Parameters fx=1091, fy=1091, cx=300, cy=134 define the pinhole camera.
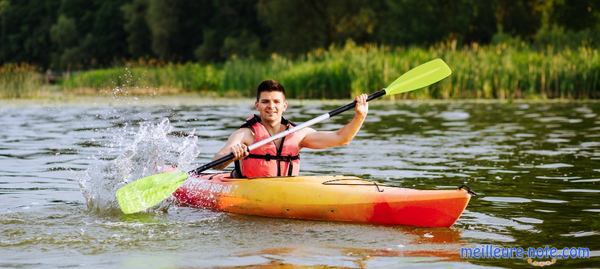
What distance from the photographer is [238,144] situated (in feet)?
24.1

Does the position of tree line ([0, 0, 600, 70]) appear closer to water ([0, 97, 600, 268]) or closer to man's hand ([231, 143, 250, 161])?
water ([0, 97, 600, 268])

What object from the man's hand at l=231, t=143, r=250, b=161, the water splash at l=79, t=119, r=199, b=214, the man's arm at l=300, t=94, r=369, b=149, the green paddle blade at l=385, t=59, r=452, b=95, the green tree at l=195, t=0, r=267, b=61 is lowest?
the water splash at l=79, t=119, r=199, b=214

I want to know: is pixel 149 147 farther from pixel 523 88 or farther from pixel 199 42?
pixel 199 42

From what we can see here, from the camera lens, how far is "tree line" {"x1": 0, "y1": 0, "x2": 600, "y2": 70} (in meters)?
41.7

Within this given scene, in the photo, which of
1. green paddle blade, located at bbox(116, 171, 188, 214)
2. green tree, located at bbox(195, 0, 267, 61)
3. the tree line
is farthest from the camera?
green tree, located at bbox(195, 0, 267, 61)

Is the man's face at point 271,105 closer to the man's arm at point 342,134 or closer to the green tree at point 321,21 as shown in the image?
the man's arm at point 342,134

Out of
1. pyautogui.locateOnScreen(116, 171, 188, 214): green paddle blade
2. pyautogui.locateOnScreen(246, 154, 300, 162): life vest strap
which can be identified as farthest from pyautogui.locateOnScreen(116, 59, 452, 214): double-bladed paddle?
pyautogui.locateOnScreen(246, 154, 300, 162): life vest strap

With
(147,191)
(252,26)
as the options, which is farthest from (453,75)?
(252,26)

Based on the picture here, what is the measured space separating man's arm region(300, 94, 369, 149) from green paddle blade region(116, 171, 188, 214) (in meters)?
0.93

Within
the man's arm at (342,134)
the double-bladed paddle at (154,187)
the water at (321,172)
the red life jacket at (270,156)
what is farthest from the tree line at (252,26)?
the double-bladed paddle at (154,187)

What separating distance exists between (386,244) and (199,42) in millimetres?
51333

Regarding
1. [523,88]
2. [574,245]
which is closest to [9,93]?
[523,88]

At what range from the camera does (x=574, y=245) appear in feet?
19.6

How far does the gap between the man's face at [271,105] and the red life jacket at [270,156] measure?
0.29ft
